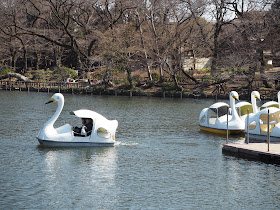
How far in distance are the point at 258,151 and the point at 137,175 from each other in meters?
5.38

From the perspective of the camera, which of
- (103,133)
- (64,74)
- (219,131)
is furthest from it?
(64,74)

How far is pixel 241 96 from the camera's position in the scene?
55.7 metres

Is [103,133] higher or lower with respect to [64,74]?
lower

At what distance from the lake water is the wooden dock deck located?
0.39m

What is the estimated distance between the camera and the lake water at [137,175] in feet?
53.5

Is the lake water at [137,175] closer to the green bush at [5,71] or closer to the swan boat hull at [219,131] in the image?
the swan boat hull at [219,131]

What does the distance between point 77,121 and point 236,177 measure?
697 inches

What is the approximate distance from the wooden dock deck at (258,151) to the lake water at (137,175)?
1.29 feet

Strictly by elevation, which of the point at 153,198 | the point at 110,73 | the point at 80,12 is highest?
the point at 80,12

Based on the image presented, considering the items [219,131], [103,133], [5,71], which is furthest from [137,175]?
[5,71]

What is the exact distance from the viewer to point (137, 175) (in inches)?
770

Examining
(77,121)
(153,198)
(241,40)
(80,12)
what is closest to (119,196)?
(153,198)

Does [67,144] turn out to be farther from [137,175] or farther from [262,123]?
[262,123]

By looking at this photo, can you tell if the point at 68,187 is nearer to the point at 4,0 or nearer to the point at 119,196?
the point at 119,196
